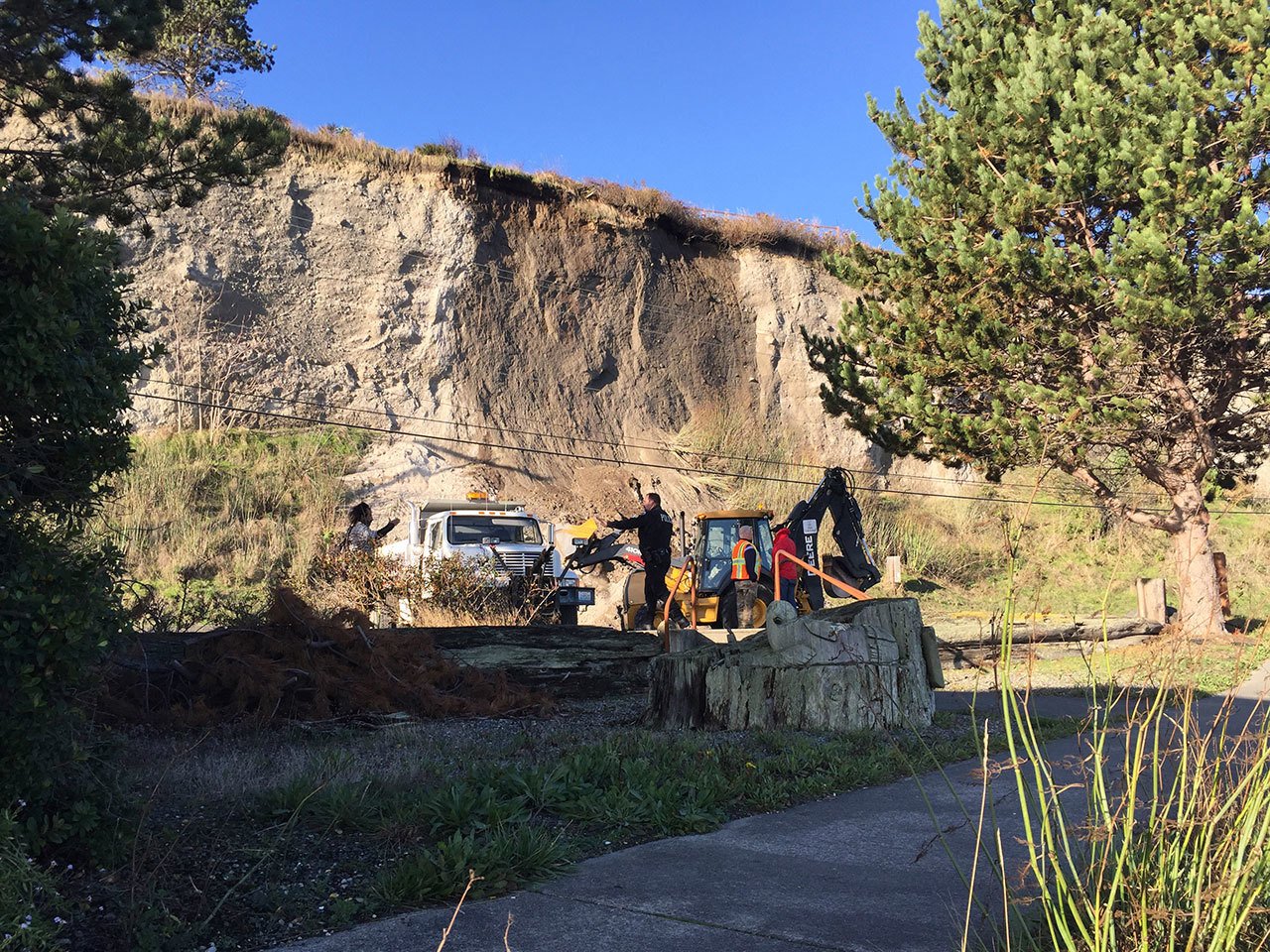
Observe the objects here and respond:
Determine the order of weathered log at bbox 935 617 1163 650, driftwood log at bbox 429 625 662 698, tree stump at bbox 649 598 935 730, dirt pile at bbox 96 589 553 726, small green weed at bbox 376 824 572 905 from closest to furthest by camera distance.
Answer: small green weed at bbox 376 824 572 905, tree stump at bbox 649 598 935 730, dirt pile at bbox 96 589 553 726, driftwood log at bbox 429 625 662 698, weathered log at bbox 935 617 1163 650

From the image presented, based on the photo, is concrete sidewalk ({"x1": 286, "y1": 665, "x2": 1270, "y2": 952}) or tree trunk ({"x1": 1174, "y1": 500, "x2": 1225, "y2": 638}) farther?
tree trunk ({"x1": 1174, "y1": 500, "x2": 1225, "y2": 638})

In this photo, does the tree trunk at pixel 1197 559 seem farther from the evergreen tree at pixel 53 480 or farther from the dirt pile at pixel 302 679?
the evergreen tree at pixel 53 480

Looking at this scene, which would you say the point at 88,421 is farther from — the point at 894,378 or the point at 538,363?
the point at 538,363

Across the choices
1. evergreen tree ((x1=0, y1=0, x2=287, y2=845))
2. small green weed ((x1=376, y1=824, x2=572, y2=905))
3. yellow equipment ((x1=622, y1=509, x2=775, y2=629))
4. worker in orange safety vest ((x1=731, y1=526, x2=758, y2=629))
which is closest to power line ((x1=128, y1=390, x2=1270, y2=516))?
yellow equipment ((x1=622, y1=509, x2=775, y2=629))

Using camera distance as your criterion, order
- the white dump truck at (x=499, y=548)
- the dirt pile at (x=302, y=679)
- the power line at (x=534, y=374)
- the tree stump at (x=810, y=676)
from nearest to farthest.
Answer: the tree stump at (x=810, y=676)
the dirt pile at (x=302, y=679)
the white dump truck at (x=499, y=548)
the power line at (x=534, y=374)

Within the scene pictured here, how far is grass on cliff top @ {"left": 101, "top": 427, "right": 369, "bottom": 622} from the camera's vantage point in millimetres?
21922

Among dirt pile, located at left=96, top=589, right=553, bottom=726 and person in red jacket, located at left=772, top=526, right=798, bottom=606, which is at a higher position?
person in red jacket, located at left=772, top=526, right=798, bottom=606

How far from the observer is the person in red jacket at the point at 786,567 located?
15406mm

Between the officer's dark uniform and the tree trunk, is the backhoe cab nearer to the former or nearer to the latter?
the officer's dark uniform

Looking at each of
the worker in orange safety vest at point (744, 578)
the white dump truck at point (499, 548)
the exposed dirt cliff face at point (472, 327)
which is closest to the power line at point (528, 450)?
the exposed dirt cliff face at point (472, 327)

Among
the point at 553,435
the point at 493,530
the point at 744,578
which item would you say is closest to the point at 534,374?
the point at 553,435

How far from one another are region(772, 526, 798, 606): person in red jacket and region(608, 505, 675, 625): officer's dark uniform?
1626mm

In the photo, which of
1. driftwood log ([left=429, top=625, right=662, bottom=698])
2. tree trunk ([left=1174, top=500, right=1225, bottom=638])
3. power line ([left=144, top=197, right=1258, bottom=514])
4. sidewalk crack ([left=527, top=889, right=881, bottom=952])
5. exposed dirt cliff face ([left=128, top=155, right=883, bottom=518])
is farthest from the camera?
power line ([left=144, top=197, right=1258, bottom=514])

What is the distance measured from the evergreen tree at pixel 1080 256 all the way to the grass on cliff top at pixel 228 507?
11.6 m
